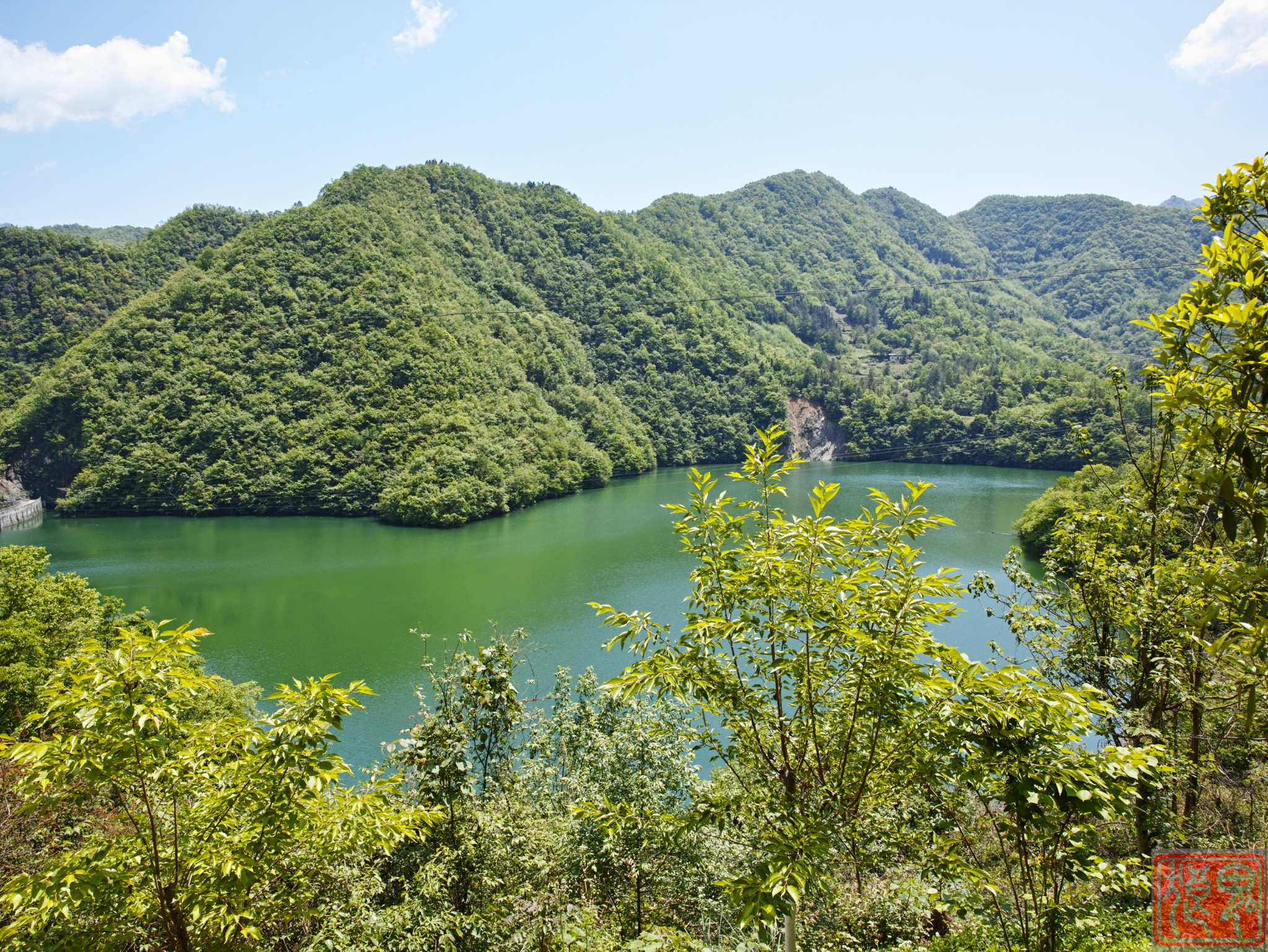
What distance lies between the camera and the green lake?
20406mm

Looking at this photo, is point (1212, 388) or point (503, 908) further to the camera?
point (503, 908)

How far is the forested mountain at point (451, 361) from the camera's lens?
49.0 meters

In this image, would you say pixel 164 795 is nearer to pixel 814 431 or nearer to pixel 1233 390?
pixel 1233 390

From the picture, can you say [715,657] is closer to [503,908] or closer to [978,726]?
[978,726]

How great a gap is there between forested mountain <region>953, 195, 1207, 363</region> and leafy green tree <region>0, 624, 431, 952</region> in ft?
340

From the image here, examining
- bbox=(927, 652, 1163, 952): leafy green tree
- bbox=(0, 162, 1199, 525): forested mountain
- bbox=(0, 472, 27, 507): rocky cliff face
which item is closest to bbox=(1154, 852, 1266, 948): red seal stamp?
bbox=(927, 652, 1163, 952): leafy green tree

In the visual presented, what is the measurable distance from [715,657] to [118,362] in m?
64.6

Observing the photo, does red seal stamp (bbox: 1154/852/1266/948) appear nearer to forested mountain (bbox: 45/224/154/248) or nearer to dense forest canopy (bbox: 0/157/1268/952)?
dense forest canopy (bbox: 0/157/1268/952)

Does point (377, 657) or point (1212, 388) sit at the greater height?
point (1212, 388)

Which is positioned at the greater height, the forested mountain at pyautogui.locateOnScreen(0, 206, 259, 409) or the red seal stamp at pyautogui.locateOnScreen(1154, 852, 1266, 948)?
the forested mountain at pyautogui.locateOnScreen(0, 206, 259, 409)

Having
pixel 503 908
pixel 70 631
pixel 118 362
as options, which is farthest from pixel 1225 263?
pixel 118 362

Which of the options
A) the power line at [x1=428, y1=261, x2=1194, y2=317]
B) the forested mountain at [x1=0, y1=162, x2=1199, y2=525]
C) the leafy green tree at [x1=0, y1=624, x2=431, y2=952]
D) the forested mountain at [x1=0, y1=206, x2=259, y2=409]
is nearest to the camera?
the leafy green tree at [x1=0, y1=624, x2=431, y2=952]

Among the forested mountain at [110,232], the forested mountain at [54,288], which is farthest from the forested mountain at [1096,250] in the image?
the forested mountain at [110,232]

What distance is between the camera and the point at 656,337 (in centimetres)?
8219
